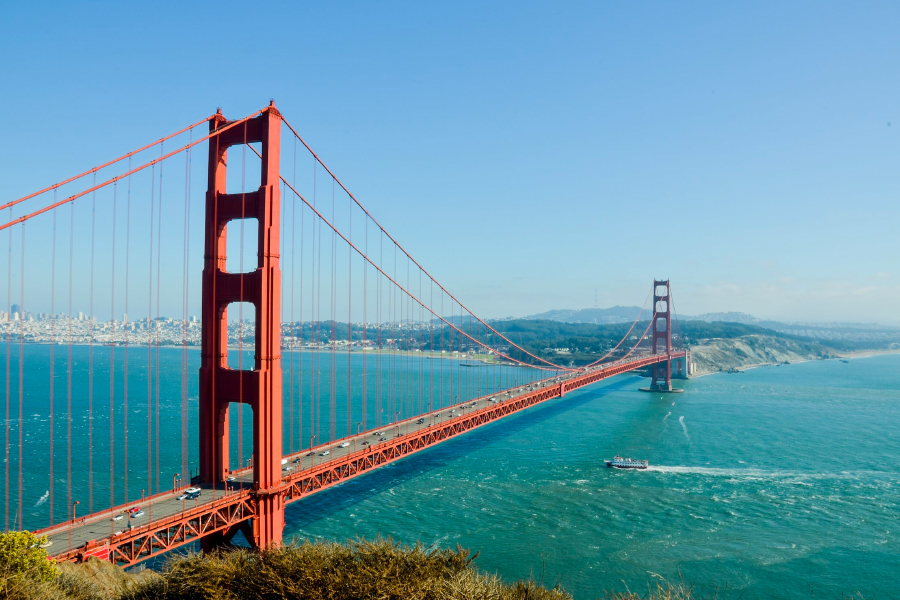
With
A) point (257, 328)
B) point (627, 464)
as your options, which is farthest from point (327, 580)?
point (627, 464)

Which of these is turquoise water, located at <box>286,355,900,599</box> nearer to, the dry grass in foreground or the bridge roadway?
the bridge roadway

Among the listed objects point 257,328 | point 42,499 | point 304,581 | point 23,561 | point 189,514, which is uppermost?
point 257,328

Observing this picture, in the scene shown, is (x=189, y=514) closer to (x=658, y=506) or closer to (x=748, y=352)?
(x=658, y=506)

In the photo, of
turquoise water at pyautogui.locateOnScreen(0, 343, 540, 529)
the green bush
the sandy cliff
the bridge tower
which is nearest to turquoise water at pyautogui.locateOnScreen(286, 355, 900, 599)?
the bridge tower

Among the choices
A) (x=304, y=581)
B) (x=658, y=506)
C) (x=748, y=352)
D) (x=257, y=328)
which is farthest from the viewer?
(x=748, y=352)

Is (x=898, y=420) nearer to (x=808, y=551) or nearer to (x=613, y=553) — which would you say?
(x=808, y=551)

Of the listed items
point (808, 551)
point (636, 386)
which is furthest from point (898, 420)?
point (808, 551)
